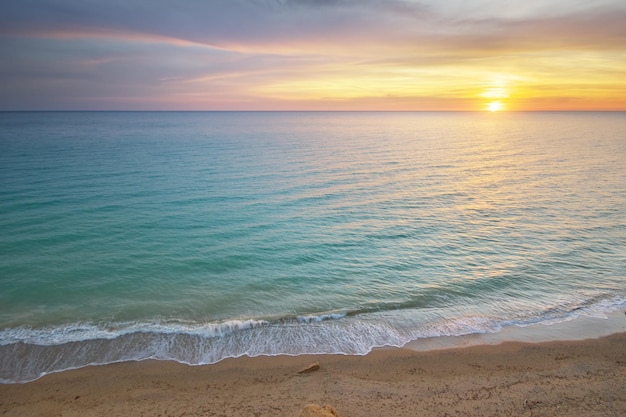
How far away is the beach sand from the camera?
10.1m

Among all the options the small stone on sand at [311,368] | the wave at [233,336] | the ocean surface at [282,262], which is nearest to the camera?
the small stone on sand at [311,368]

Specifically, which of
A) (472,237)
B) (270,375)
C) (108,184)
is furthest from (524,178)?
(108,184)

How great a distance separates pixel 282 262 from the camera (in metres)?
21.1

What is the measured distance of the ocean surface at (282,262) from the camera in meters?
14.3

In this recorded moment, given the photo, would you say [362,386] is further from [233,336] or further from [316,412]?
[233,336]

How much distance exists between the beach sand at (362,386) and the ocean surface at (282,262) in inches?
34.7

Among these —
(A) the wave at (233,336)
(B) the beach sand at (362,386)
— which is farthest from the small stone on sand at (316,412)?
(A) the wave at (233,336)

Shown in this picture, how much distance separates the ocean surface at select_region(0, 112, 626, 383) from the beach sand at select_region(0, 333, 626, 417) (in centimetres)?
88

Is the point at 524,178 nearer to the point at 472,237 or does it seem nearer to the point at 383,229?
the point at 472,237

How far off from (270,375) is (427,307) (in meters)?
8.25

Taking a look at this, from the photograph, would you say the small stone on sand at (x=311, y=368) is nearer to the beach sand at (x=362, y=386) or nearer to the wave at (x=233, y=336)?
the beach sand at (x=362, y=386)

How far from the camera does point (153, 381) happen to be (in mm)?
11453

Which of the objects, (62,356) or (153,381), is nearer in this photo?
(153,381)

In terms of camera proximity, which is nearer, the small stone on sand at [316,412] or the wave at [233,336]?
the small stone on sand at [316,412]
